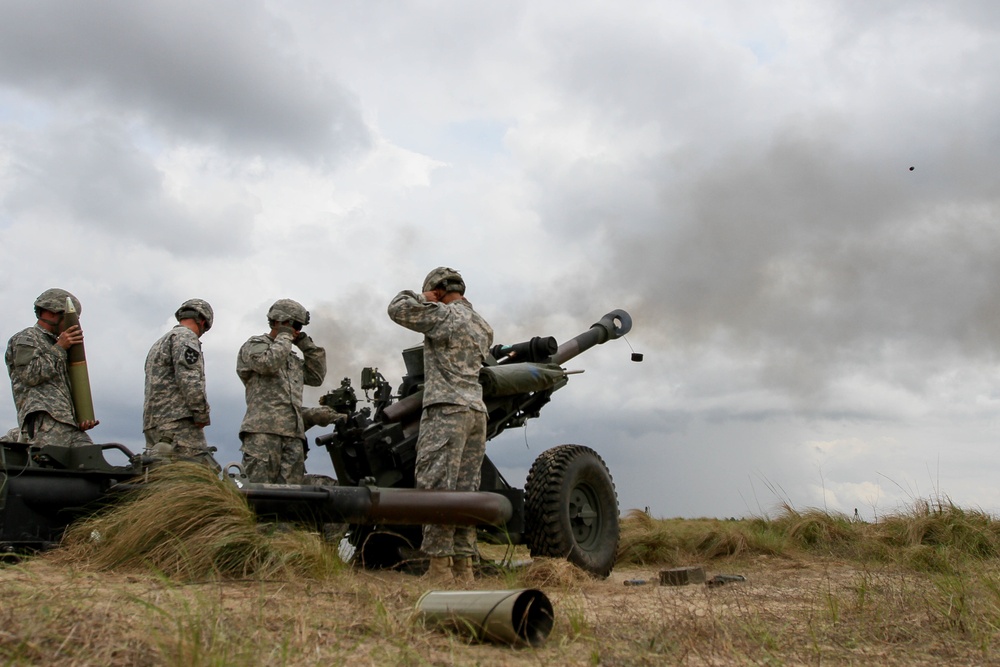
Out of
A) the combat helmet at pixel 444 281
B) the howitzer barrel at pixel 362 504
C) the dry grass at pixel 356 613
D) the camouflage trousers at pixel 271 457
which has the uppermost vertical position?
the combat helmet at pixel 444 281

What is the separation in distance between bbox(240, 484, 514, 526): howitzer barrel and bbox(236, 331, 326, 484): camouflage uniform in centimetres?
169

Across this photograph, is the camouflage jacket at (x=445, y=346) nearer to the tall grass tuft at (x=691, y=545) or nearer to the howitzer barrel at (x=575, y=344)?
the howitzer barrel at (x=575, y=344)

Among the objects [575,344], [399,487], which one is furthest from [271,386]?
[575,344]

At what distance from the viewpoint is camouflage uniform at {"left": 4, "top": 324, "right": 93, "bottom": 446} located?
623 centimetres

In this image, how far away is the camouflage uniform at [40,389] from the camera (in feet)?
20.4

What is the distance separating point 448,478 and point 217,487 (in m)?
1.58

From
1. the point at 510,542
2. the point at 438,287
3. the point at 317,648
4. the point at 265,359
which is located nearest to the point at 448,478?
the point at 510,542

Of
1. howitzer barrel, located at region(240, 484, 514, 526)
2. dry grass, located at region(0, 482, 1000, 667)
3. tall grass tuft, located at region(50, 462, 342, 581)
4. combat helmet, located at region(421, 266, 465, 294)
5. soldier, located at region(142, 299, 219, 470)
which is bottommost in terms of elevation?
dry grass, located at region(0, 482, 1000, 667)

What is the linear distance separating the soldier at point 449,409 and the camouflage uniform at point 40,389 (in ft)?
7.94

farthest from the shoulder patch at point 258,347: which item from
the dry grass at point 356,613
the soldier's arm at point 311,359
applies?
the dry grass at point 356,613

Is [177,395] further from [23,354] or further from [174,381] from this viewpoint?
[23,354]

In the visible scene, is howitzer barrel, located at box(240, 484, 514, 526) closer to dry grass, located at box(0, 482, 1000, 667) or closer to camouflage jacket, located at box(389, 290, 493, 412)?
dry grass, located at box(0, 482, 1000, 667)

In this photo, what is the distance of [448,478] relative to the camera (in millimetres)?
5980

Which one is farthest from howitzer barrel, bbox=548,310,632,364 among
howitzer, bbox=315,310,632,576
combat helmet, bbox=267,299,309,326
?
combat helmet, bbox=267,299,309,326
